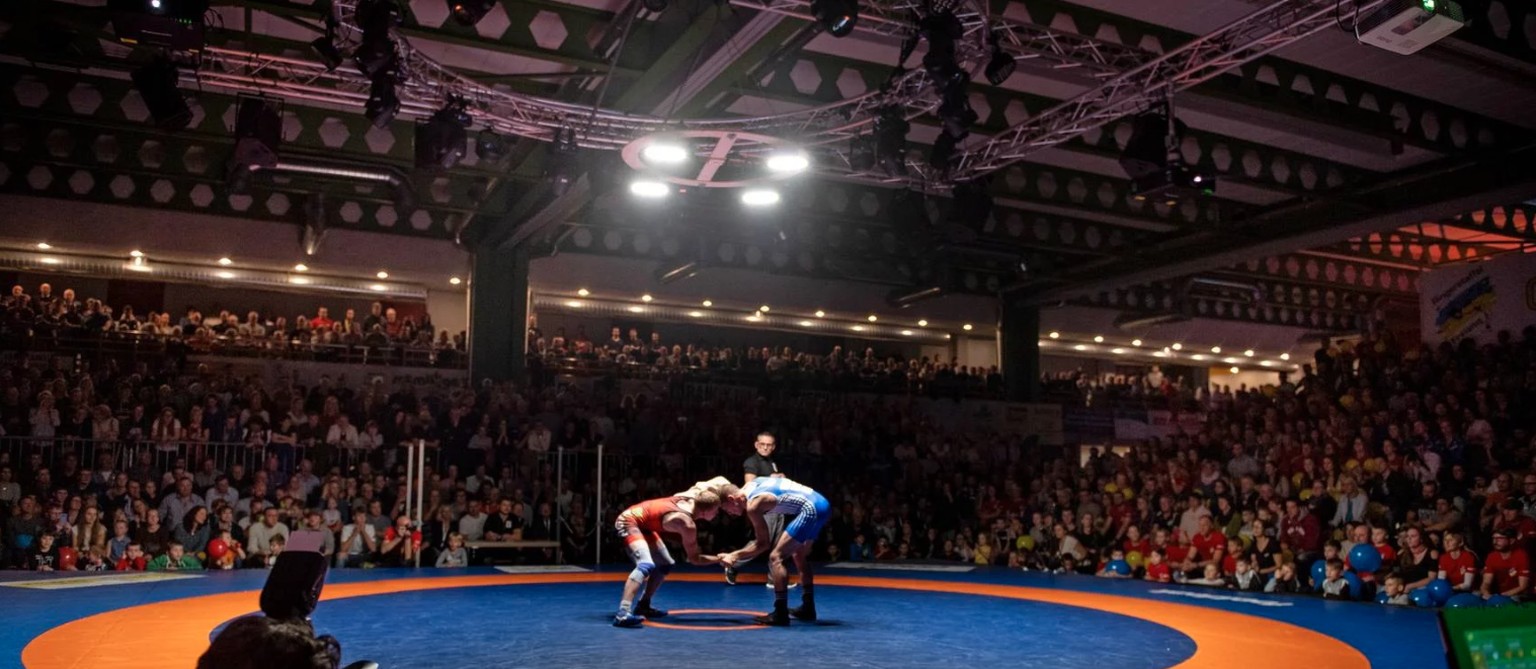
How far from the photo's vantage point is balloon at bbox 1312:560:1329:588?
1352 centimetres

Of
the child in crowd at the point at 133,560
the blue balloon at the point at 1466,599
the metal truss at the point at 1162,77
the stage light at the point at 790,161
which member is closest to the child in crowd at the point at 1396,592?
the blue balloon at the point at 1466,599

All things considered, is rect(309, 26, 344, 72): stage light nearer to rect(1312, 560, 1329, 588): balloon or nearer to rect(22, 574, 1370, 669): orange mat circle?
rect(22, 574, 1370, 669): orange mat circle

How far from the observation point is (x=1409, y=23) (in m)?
9.07

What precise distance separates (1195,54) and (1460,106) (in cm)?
625

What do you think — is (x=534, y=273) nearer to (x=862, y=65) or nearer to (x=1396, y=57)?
(x=862, y=65)

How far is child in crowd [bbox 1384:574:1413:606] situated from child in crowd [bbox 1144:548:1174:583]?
3361mm

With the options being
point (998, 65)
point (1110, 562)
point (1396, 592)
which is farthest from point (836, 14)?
point (1110, 562)

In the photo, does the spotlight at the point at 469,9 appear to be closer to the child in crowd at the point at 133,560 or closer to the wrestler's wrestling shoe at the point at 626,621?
the wrestler's wrestling shoe at the point at 626,621

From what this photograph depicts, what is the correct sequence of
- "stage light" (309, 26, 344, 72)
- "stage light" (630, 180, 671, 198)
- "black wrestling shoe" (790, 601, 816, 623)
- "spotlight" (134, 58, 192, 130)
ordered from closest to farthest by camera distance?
"black wrestling shoe" (790, 601, 816, 623), "stage light" (309, 26, 344, 72), "spotlight" (134, 58, 192, 130), "stage light" (630, 180, 671, 198)

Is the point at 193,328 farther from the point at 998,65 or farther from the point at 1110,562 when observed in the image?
the point at 1110,562

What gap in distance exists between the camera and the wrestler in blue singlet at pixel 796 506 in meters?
9.84

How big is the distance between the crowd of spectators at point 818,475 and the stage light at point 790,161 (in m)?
6.89

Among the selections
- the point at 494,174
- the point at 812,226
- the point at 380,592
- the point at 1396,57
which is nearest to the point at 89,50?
the point at 494,174

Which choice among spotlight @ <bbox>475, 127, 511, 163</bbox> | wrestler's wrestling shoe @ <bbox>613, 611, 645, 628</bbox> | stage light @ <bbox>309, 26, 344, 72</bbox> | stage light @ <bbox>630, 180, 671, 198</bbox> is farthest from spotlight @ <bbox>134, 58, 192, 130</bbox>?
wrestler's wrestling shoe @ <bbox>613, 611, 645, 628</bbox>
